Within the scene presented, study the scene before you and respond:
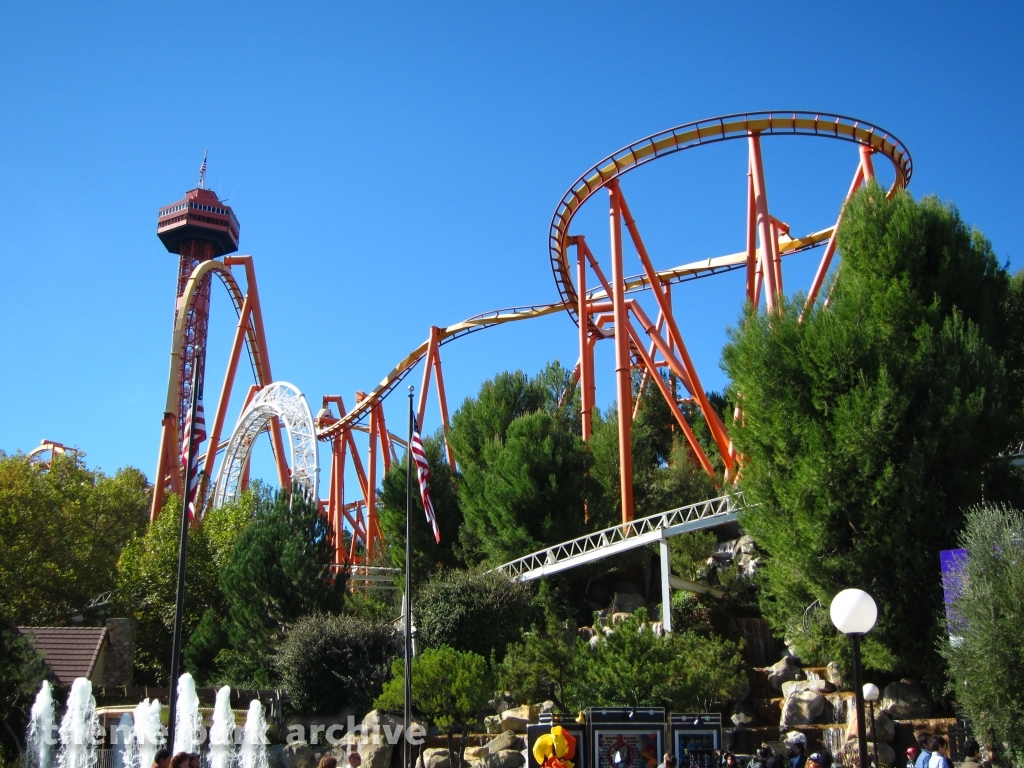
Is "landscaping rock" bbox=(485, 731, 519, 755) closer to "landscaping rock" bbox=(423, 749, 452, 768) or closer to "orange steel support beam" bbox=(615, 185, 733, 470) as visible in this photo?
"landscaping rock" bbox=(423, 749, 452, 768)

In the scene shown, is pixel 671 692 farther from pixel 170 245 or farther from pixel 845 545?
pixel 170 245

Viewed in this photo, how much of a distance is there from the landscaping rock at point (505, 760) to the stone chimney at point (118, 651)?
10.2 m

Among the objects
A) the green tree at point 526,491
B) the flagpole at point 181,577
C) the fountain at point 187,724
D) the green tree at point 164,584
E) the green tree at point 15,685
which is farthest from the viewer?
the green tree at point 164,584

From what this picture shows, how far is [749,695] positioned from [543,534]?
7.52 meters

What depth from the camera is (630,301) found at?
3002 cm

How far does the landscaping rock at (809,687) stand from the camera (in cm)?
1825

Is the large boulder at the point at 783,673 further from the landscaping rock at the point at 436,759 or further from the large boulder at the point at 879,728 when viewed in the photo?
the landscaping rock at the point at 436,759

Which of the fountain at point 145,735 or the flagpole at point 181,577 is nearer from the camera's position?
the flagpole at point 181,577

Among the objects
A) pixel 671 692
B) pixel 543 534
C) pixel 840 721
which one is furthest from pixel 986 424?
pixel 543 534

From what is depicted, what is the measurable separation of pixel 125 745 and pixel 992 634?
1365 cm

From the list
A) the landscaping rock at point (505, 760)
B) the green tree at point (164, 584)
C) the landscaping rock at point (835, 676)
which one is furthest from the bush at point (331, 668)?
the landscaping rock at point (835, 676)

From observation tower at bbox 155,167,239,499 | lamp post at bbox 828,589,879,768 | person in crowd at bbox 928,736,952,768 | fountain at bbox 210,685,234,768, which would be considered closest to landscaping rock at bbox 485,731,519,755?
fountain at bbox 210,685,234,768

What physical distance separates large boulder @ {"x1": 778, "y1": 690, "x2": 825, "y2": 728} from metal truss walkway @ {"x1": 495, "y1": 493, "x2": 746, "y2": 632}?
2896mm

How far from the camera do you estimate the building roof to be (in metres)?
21.1
